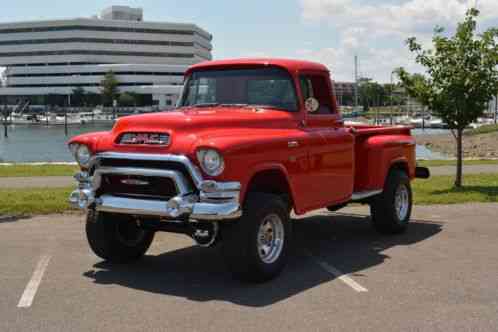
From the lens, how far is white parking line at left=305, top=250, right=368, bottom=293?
685 centimetres

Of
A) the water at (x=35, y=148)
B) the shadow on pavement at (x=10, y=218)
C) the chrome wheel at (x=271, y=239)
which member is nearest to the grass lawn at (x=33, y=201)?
the shadow on pavement at (x=10, y=218)

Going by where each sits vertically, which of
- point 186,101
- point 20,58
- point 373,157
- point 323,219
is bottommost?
point 323,219

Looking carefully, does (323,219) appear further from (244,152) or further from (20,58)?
(20,58)

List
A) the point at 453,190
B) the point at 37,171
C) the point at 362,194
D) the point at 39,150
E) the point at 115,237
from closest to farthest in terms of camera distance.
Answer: the point at 115,237 < the point at 362,194 < the point at 453,190 < the point at 37,171 < the point at 39,150

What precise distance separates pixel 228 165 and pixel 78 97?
14817 cm

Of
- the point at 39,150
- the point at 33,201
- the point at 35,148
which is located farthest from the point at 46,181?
the point at 35,148

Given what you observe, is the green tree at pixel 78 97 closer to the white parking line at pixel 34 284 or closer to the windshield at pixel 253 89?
the windshield at pixel 253 89

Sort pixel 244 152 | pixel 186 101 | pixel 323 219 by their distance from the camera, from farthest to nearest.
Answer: pixel 323 219
pixel 186 101
pixel 244 152

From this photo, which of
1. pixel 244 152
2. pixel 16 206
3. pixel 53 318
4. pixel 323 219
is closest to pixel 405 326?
pixel 244 152

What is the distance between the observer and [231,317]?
5836 mm

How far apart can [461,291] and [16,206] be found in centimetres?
804

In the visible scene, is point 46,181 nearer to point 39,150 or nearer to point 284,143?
point 284,143

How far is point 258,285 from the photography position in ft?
22.6

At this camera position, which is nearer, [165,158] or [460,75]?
[165,158]
